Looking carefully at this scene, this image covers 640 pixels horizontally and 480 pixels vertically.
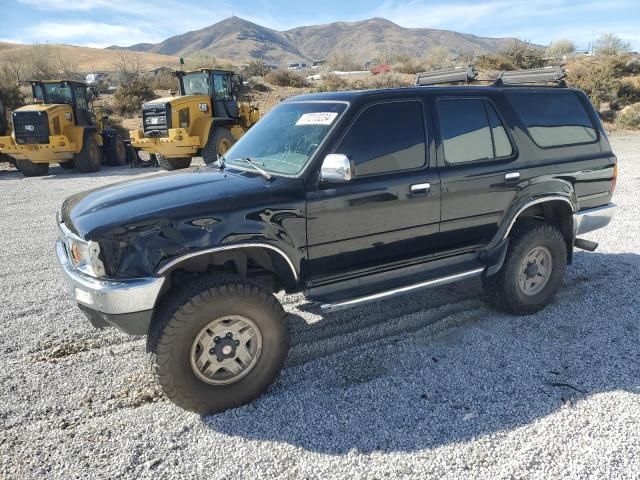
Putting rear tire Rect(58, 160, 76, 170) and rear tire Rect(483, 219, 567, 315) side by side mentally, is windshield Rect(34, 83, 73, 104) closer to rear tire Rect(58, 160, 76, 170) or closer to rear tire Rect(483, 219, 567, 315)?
rear tire Rect(58, 160, 76, 170)

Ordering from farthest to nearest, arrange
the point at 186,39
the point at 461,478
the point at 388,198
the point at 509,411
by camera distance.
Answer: the point at 186,39 → the point at 388,198 → the point at 509,411 → the point at 461,478

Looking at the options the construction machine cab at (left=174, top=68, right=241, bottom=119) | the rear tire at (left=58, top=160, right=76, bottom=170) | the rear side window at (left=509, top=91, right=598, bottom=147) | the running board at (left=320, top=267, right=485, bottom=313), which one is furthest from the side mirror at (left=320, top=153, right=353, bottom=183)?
the rear tire at (left=58, top=160, right=76, bottom=170)

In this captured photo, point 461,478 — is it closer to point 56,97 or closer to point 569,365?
point 569,365

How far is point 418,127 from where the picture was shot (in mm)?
3680

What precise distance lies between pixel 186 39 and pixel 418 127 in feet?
636

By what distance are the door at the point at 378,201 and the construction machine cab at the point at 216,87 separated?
11009 mm

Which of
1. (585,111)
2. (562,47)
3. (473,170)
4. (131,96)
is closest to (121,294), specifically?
(473,170)

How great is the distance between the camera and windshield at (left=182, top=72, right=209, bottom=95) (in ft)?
45.1

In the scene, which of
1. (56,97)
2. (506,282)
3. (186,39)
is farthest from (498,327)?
(186,39)

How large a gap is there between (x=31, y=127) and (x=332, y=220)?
43.5ft

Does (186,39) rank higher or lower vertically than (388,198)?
higher

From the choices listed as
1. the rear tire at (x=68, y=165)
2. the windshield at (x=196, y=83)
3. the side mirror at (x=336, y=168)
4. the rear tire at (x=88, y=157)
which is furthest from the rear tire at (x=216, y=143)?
the side mirror at (x=336, y=168)

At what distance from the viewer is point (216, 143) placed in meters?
13.3

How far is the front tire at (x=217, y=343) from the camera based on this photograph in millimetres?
2893
